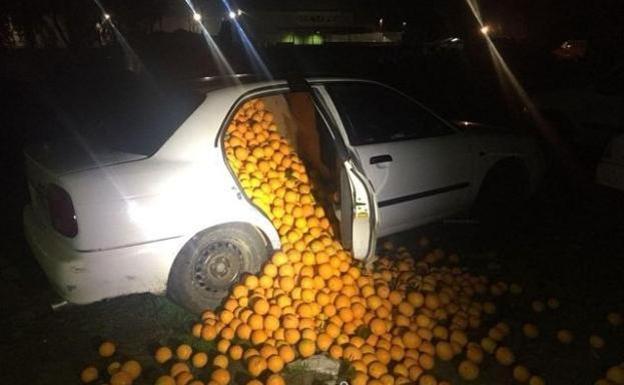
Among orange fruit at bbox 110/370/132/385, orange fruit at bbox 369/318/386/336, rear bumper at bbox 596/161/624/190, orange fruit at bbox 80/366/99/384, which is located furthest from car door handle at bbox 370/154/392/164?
rear bumper at bbox 596/161/624/190

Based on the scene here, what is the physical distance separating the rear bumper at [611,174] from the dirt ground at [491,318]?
1.97ft

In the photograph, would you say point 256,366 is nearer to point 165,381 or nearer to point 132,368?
point 165,381

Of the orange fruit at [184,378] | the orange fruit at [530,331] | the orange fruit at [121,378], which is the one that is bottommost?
the orange fruit at [530,331]

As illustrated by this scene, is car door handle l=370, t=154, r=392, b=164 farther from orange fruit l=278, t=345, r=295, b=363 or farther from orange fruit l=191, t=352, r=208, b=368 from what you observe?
orange fruit l=191, t=352, r=208, b=368

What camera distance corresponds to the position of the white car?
9.59 ft

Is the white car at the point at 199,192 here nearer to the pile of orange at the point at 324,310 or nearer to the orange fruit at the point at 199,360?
the pile of orange at the point at 324,310

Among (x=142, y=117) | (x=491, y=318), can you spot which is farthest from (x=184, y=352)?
(x=491, y=318)

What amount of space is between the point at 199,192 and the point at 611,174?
434 centimetres

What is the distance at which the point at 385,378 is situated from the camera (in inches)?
108

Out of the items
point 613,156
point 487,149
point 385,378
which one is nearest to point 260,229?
point 385,378

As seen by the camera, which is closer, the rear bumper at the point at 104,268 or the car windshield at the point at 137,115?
the rear bumper at the point at 104,268

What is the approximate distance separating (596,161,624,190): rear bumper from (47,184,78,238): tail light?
5.09m

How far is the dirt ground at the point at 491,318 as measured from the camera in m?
3.07

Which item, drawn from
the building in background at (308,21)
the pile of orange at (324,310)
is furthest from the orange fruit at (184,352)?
the building in background at (308,21)
